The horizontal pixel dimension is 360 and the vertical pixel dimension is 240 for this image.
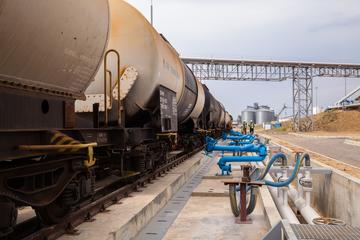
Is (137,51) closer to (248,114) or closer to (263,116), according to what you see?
(248,114)

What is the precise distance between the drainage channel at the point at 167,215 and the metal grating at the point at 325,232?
7.70 feet

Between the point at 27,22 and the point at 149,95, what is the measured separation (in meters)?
4.97

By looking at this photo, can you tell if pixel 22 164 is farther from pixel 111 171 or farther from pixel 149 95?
pixel 149 95

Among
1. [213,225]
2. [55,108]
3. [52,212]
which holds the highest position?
[55,108]

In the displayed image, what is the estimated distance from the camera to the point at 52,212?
15.7 ft

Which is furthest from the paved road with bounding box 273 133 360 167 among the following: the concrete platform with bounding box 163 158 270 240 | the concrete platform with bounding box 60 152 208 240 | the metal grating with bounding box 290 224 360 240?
the metal grating with bounding box 290 224 360 240

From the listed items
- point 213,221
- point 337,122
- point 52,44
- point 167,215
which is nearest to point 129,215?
point 167,215

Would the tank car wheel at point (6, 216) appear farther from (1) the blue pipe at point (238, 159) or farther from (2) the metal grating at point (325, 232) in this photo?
(1) the blue pipe at point (238, 159)

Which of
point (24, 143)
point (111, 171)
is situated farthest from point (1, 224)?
point (111, 171)

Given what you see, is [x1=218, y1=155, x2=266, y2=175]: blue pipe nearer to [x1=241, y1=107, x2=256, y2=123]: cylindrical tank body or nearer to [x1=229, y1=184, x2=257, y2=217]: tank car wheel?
[x1=229, y1=184, x2=257, y2=217]: tank car wheel

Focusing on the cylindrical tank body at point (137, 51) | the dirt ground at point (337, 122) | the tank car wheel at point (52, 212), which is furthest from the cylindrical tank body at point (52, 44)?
the dirt ground at point (337, 122)

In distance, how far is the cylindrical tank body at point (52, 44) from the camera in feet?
10.6

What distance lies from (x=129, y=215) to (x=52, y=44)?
2631mm

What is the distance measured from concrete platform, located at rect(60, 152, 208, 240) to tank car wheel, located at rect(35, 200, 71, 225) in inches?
11.2
